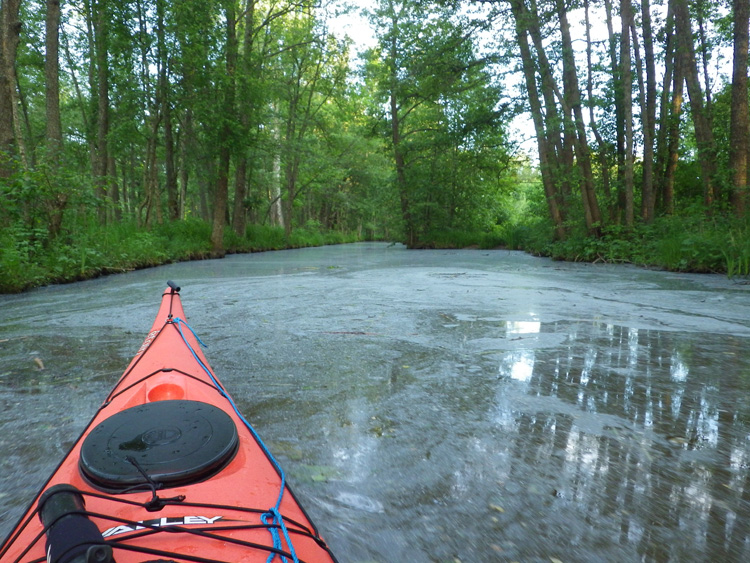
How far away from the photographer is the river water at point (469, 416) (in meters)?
1.24

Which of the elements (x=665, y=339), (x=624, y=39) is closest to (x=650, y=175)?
(x=624, y=39)

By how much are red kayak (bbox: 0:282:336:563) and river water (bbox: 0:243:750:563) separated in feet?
1.11

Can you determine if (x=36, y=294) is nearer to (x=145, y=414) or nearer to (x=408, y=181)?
(x=145, y=414)

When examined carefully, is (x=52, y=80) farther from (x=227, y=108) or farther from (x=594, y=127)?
(x=594, y=127)

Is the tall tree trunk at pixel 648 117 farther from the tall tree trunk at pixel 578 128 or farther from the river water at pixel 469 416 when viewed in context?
the river water at pixel 469 416

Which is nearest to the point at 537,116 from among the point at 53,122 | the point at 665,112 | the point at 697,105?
the point at 665,112

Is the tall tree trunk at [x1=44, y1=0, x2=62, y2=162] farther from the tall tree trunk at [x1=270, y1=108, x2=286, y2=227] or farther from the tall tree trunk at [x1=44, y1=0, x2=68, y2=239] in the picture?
the tall tree trunk at [x1=270, y1=108, x2=286, y2=227]

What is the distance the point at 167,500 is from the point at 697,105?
10.7 m

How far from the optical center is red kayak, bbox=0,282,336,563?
0.77 m

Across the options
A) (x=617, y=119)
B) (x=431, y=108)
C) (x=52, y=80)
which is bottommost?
(x=617, y=119)

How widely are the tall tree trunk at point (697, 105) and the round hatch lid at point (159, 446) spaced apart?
9895 mm

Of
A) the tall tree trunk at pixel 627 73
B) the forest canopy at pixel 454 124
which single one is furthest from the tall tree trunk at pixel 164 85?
the tall tree trunk at pixel 627 73

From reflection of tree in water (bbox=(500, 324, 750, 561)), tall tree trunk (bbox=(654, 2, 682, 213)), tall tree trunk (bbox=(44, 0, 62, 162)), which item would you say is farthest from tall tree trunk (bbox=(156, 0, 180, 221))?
reflection of tree in water (bbox=(500, 324, 750, 561))

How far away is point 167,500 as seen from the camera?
883 millimetres
